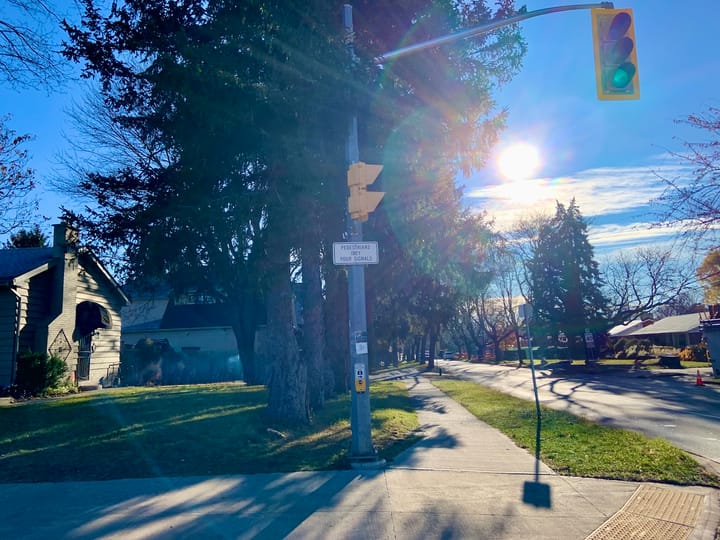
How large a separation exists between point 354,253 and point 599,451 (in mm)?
5356

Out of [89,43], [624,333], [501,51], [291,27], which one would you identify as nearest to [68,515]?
[291,27]

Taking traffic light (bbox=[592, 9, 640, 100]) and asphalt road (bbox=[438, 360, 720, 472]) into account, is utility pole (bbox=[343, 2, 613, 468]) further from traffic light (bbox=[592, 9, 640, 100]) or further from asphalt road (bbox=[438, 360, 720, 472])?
asphalt road (bbox=[438, 360, 720, 472])

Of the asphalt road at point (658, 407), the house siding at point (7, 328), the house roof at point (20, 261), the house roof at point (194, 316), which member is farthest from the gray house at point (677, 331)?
the house siding at point (7, 328)

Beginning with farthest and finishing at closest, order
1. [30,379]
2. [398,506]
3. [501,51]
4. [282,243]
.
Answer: [30,379]
[501,51]
[282,243]
[398,506]

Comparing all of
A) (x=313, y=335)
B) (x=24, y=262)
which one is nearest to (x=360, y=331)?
(x=313, y=335)

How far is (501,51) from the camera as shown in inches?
519

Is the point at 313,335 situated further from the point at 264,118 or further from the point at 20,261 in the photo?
the point at 20,261

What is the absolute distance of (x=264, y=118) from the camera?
411 inches

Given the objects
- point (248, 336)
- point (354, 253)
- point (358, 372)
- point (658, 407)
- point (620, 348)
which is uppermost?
point (354, 253)

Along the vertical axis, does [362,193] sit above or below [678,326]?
above

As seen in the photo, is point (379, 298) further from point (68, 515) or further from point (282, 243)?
point (68, 515)

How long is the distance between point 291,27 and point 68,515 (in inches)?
322

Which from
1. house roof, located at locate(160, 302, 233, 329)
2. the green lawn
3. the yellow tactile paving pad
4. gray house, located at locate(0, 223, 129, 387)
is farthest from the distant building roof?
the yellow tactile paving pad

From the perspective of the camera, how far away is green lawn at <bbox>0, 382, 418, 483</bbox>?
7824 mm
